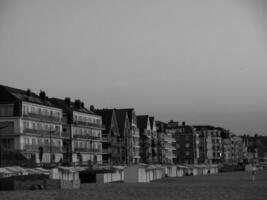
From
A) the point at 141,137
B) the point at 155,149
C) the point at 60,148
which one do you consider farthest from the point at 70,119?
the point at 155,149

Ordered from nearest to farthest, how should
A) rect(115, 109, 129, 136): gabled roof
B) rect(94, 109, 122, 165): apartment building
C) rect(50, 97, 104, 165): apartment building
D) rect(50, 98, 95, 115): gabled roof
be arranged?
rect(50, 97, 104, 165): apartment building → rect(50, 98, 95, 115): gabled roof → rect(94, 109, 122, 165): apartment building → rect(115, 109, 129, 136): gabled roof

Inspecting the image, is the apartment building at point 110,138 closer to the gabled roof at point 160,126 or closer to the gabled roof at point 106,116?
the gabled roof at point 106,116

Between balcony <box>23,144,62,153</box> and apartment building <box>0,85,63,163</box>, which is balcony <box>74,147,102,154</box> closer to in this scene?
balcony <box>23,144,62,153</box>

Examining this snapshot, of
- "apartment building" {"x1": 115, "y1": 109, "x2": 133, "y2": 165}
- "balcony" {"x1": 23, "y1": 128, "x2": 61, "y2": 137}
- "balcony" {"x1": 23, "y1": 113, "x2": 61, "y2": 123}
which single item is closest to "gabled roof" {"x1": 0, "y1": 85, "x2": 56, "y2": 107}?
"balcony" {"x1": 23, "y1": 113, "x2": 61, "y2": 123}

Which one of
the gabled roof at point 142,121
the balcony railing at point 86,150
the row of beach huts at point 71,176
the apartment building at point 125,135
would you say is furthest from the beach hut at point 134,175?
the gabled roof at point 142,121

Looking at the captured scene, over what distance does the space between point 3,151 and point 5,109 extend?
551 inches

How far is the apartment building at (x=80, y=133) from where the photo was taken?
11906cm

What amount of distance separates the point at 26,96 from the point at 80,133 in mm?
20199

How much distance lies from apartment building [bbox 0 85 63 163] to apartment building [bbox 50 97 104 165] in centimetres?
675

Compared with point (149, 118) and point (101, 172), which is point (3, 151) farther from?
point (149, 118)

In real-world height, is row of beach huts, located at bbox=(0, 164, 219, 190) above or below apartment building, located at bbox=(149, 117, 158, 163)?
below

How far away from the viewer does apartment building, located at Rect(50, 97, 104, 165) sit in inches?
4688

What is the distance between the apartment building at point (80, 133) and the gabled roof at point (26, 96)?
7.02 m

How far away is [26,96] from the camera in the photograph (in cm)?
10594
